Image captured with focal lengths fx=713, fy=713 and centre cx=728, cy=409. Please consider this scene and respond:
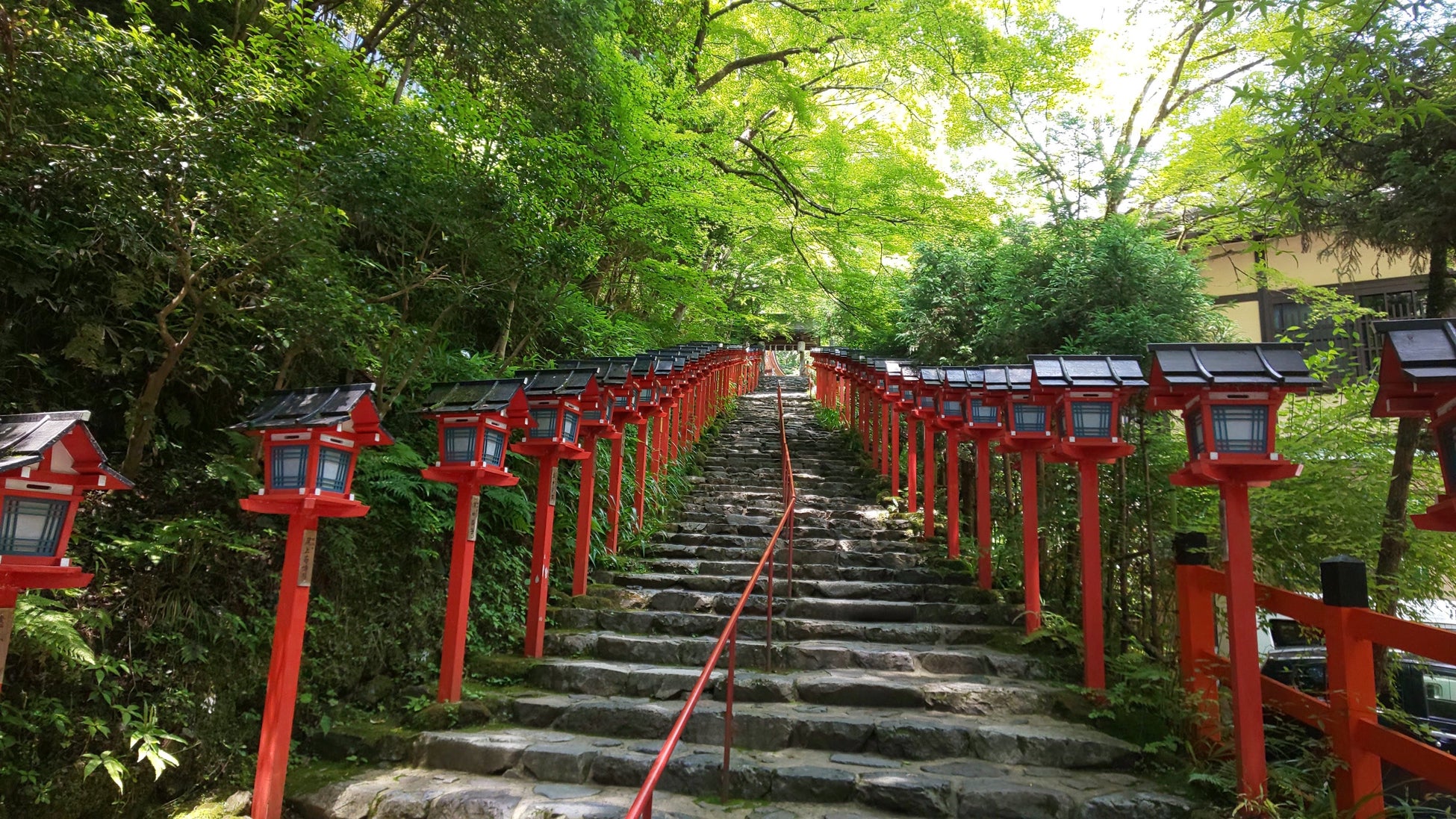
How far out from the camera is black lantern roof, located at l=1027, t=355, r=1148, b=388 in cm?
523

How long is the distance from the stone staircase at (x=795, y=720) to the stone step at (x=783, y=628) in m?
0.02

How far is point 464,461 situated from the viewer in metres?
5.05

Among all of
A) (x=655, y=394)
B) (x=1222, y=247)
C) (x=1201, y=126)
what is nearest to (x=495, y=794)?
(x=655, y=394)

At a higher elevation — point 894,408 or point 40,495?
point 894,408

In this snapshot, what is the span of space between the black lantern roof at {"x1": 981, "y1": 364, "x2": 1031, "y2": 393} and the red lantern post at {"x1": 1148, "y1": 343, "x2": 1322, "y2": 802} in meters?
1.93

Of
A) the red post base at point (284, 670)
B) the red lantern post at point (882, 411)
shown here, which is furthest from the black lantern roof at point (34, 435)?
the red lantern post at point (882, 411)

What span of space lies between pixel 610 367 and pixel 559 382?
3.90 feet

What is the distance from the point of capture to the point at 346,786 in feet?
14.2

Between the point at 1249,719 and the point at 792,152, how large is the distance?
11.0 metres

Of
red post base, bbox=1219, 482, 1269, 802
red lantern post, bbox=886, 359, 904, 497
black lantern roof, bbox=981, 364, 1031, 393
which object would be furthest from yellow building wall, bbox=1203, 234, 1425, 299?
red post base, bbox=1219, 482, 1269, 802

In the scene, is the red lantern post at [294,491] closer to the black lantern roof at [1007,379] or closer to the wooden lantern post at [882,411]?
the black lantern roof at [1007,379]

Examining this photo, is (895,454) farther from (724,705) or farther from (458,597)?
(458,597)

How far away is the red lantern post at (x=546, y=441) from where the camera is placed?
5.87m

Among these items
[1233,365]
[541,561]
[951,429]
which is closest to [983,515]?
[951,429]
